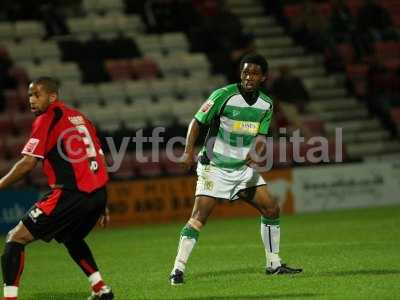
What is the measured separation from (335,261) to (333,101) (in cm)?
1377

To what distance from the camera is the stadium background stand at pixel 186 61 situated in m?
21.7

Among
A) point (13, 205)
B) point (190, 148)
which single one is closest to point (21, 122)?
point (13, 205)

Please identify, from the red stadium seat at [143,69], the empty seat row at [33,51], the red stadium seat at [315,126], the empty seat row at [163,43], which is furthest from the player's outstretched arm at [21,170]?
the empty seat row at [163,43]

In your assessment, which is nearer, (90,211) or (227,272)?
(90,211)

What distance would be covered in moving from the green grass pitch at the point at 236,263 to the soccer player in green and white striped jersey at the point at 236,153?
536mm

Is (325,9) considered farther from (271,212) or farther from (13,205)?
(271,212)

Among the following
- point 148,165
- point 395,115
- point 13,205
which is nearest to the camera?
point 13,205

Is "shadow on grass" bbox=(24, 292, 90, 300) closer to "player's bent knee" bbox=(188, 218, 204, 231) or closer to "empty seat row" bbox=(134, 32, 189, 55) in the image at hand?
"player's bent knee" bbox=(188, 218, 204, 231)

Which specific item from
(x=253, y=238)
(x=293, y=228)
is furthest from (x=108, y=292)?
(x=293, y=228)

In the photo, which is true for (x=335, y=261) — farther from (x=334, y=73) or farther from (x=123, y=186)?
(x=334, y=73)

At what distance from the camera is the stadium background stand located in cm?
2166

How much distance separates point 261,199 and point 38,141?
2.84 m

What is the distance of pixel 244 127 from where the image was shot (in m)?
10.2

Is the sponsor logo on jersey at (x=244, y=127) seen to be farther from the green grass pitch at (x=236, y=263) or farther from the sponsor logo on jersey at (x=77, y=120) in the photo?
the sponsor logo on jersey at (x=77, y=120)
